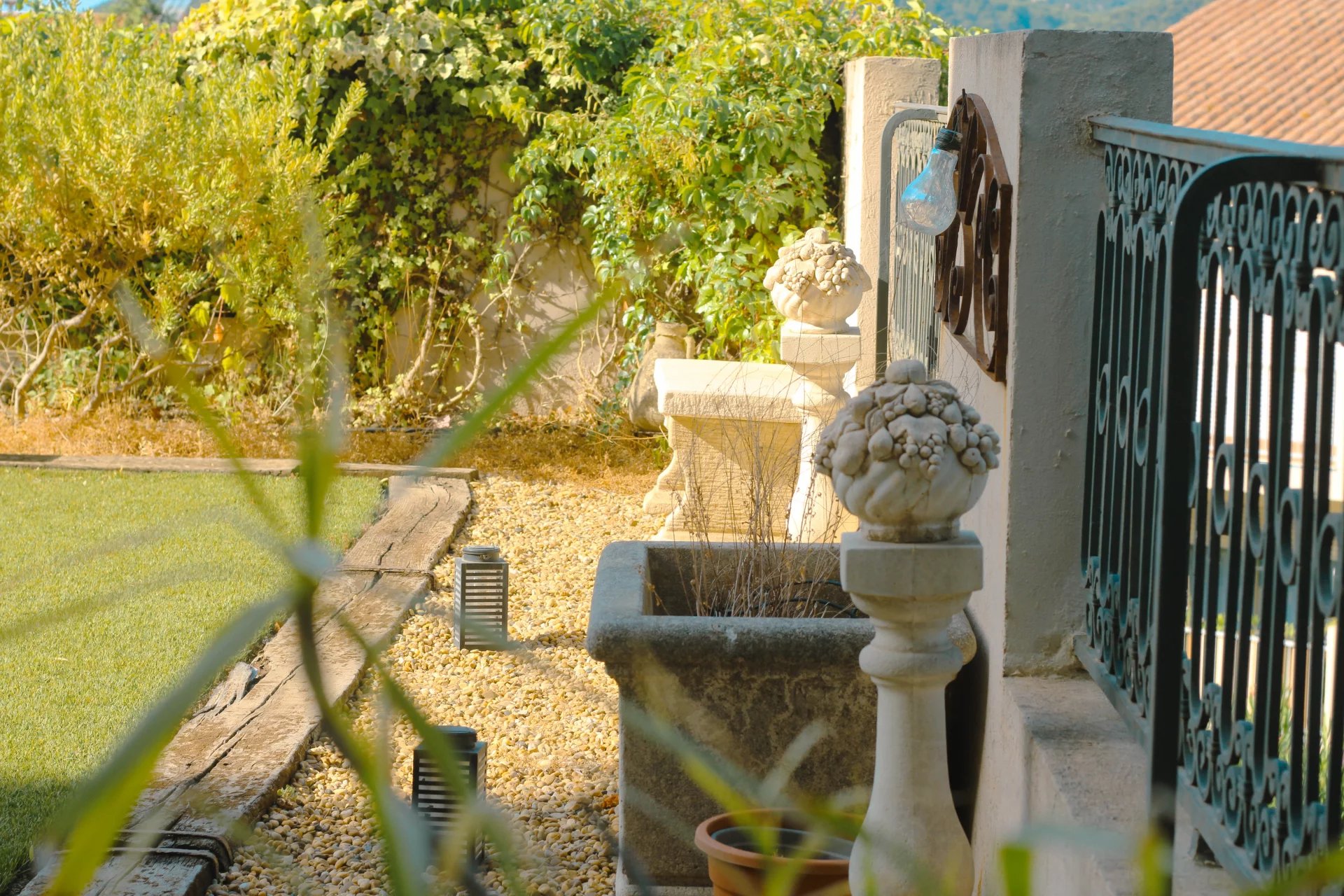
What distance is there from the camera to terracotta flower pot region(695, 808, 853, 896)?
2.56 m

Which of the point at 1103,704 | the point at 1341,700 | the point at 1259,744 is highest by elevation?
the point at 1341,700

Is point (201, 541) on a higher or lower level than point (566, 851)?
higher

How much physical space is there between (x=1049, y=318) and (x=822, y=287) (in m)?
2.78

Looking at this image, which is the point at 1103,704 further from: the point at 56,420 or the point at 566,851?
the point at 56,420

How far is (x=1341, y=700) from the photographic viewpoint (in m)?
1.30

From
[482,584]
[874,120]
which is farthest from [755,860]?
[874,120]

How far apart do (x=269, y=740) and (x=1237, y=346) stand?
295cm

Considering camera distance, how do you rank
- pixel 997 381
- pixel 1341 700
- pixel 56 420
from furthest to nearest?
pixel 56 420 < pixel 997 381 < pixel 1341 700

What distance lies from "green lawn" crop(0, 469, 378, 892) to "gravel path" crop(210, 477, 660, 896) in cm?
53

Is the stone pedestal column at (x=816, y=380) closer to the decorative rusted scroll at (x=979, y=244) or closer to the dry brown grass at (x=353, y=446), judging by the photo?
the decorative rusted scroll at (x=979, y=244)

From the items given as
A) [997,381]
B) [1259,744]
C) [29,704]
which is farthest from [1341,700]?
[29,704]

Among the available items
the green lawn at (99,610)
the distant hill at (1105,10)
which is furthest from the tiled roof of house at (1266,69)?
the green lawn at (99,610)

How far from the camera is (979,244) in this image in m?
2.88

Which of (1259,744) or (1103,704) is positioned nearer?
(1259,744)
